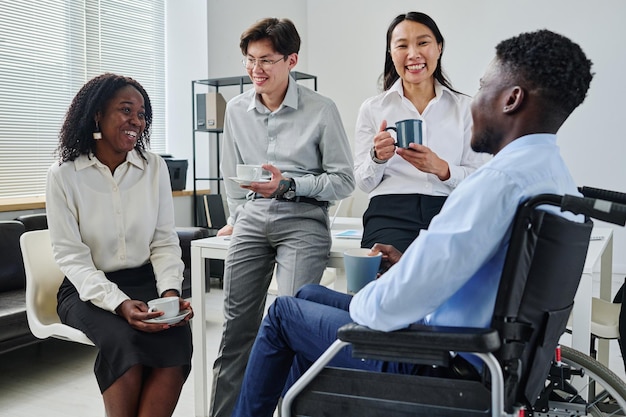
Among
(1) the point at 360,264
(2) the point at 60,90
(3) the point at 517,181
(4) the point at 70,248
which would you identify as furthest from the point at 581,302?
(2) the point at 60,90

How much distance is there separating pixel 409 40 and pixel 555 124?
2.71 ft

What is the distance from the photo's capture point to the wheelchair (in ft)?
3.43

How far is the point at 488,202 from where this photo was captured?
1069 mm

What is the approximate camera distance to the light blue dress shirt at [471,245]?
42.2 inches

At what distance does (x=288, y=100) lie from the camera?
1.97 meters

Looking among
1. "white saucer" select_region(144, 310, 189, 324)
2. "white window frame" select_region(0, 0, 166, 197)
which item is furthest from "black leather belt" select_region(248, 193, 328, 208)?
"white window frame" select_region(0, 0, 166, 197)

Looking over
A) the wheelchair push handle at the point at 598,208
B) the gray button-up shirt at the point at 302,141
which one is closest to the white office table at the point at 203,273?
the gray button-up shirt at the point at 302,141

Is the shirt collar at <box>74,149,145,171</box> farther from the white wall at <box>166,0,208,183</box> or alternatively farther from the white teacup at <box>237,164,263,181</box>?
the white wall at <box>166,0,208,183</box>

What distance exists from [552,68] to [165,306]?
1.16 m

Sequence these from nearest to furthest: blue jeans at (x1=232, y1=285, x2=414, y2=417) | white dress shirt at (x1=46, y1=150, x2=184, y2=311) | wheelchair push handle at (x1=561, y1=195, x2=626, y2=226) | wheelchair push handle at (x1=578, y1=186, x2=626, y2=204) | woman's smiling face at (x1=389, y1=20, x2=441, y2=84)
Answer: wheelchair push handle at (x1=561, y1=195, x2=626, y2=226)
wheelchair push handle at (x1=578, y1=186, x2=626, y2=204)
blue jeans at (x1=232, y1=285, x2=414, y2=417)
white dress shirt at (x1=46, y1=150, x2=184, y2=311)
woman's smiling face at (x1=389, y1=20, x2=441, y2=84)

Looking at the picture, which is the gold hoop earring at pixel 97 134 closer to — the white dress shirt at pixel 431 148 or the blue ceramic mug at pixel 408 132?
the white dress shirt at pixel 431 148

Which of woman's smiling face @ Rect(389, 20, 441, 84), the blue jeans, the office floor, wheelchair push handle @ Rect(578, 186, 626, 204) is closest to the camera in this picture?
wheelchair push handle @ Rect(578, 186, 626, 204)

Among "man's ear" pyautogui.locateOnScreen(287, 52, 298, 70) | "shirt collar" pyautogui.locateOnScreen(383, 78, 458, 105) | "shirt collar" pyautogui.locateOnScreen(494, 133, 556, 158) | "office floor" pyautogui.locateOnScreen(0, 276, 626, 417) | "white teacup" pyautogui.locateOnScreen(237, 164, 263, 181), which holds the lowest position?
"office floor" pyautogui.locateOnScreen(0, 276, 626, 417)

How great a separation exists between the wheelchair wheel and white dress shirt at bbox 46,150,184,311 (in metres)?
1.19
